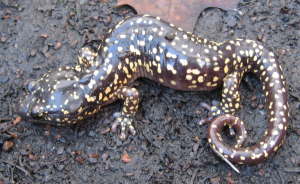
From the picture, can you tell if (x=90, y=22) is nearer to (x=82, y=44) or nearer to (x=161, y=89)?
(x=82, y=44)

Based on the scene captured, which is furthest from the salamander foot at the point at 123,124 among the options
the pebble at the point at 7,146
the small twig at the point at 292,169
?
the small twig at the point at 292,169

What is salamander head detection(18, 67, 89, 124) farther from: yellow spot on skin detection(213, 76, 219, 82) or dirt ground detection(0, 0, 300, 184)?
yellow spot on skin detection(213, 76, 219, 82)

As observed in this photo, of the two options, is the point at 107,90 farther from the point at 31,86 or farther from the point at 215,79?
the point at 215,79

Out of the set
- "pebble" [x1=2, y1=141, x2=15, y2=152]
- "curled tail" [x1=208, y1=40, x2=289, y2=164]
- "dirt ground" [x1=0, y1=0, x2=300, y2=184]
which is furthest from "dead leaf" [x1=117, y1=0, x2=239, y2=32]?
"pebble" [x1=2, y1=141, x2=15, y2=152]

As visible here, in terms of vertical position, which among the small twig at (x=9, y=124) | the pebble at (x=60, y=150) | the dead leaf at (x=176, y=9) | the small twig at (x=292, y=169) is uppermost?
the dead leaf at (x=176, y=9)

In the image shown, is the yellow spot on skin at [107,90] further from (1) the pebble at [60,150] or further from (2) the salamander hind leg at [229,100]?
(2) the salamander hind leg at [229,100]

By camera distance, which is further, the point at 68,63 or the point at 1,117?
the point at 68,63

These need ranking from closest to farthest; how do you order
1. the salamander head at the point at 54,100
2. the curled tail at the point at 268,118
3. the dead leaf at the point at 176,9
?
the curled tail at the point at 268,118 < the salamander head at the point at 54,100 < the dead leaf at the point at 176,9

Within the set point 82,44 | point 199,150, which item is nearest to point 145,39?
point 82,44
